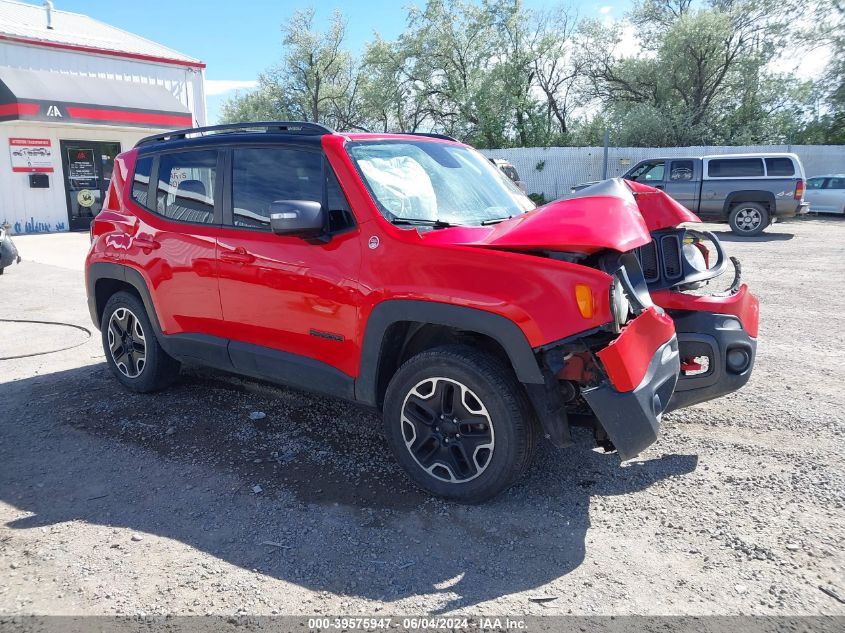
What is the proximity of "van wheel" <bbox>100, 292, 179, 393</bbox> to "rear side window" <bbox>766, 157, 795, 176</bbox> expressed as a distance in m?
14.9

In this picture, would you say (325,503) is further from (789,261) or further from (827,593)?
(789,261)

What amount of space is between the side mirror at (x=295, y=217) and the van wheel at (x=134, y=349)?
6.60 feet

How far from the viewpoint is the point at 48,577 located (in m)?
2.81

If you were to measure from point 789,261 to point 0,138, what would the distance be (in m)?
19.1

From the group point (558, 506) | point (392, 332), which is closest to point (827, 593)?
point (558, 506)

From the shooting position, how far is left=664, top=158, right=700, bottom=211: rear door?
15830 millimetres

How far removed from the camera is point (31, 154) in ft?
57.9

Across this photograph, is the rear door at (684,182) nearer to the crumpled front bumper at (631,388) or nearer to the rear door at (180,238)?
the rear door at (180,238)

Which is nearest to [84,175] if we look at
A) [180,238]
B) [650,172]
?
[650,172]

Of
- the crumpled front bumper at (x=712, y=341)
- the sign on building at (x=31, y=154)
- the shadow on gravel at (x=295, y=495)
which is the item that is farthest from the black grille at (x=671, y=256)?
the sign on building at (x=31, y=154)

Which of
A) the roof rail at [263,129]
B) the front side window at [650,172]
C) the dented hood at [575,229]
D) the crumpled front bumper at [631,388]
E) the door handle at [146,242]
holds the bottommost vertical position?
the crumpled front bumper at [631,388]

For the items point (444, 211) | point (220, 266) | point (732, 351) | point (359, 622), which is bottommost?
point (359, 622)

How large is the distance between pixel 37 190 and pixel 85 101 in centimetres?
282

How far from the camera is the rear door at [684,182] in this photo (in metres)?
15.8
